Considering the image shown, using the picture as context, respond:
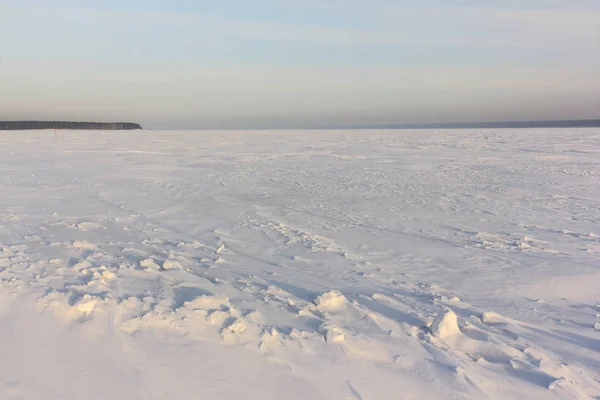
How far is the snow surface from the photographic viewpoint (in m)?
2.74

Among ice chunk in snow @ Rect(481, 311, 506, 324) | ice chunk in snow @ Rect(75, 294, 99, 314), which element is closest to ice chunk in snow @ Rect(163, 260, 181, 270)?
ice chunk in snow @ Rect(75, 294, 99, 314)

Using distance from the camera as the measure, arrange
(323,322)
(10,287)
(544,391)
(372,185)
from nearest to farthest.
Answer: (544,391) < (323,322) < (10,287) < (372,185)

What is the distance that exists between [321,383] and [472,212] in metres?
5.11

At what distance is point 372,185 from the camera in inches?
378

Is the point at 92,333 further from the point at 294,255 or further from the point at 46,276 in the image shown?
the point at 294,255

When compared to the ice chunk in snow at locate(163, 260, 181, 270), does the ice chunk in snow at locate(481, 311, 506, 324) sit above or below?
below

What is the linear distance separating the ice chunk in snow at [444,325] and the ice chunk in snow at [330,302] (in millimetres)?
729

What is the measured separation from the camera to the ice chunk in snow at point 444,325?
127 inches

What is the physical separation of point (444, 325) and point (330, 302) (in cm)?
89

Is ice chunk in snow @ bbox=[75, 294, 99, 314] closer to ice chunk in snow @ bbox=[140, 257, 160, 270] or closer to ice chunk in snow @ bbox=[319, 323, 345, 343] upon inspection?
ice chunk in snow @ bbox=[140, 257, 160, 270]

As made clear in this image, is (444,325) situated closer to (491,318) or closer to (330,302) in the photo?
(491,318)

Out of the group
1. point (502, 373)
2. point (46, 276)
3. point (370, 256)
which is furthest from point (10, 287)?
point (502, 373)

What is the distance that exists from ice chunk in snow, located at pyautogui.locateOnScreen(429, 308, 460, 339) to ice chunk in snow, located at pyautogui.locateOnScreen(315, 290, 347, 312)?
729mm

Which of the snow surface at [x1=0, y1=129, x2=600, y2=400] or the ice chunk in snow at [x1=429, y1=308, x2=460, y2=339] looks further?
the ice chunk in snow at [x1=429, y1=308, x2=460, y2=339]
